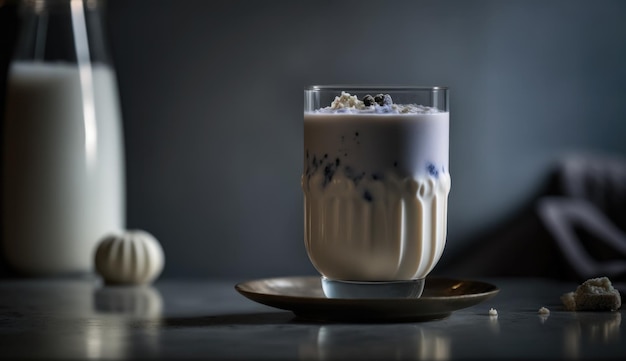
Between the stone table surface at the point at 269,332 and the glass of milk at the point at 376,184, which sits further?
the glass of milk at the point at 376,184

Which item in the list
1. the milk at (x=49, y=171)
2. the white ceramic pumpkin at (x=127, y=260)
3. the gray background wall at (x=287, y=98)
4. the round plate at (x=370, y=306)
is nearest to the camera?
the round plate at (x=370, y=306)

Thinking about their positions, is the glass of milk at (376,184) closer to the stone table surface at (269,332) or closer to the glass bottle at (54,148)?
the stone table surface at (269,332)

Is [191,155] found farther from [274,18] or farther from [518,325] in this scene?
[518,325]

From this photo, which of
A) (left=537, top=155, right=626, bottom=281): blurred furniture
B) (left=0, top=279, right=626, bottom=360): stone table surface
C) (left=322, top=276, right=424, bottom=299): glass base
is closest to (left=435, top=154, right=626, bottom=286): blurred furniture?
(left=537, top=155, right=626, bottom=281): blurred furniture

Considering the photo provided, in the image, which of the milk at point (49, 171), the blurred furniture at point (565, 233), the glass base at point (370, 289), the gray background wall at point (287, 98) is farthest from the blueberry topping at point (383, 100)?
the gray background wall at point (287, 98)

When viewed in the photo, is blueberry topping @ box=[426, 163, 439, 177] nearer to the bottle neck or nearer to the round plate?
the round plate

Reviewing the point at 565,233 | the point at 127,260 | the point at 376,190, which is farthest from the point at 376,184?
the point at 565,233

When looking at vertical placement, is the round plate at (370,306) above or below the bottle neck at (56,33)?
below

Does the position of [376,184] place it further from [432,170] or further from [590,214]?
[590,214]
